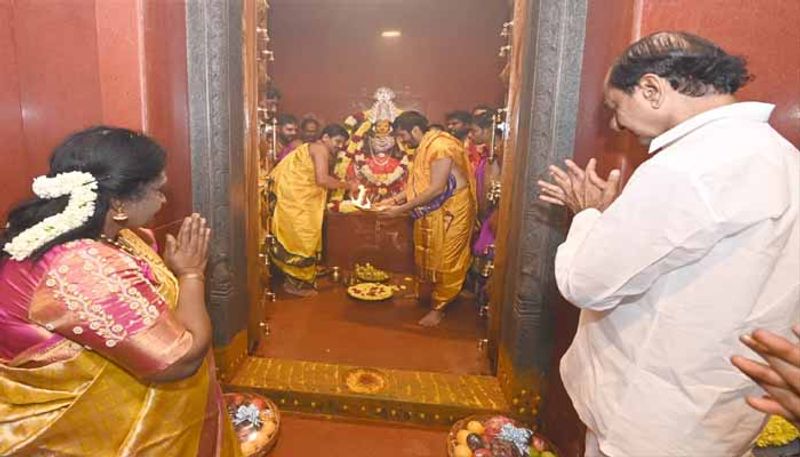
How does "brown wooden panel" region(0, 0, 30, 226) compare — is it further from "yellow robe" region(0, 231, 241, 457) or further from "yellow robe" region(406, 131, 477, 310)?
"yellow robe" region(406, 131, 477, 310)

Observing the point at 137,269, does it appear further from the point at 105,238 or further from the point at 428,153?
the point at 428,153

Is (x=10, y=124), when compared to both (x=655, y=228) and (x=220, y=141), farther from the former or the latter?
(x=655, y=228)

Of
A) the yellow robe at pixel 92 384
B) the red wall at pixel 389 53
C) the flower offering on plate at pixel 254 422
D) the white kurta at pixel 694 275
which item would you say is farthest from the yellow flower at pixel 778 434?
the red wall at pixel 389 53

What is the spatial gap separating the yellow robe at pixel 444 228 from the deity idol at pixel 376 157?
1276 millimetres

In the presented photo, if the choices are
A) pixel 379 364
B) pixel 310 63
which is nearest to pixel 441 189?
pixel 379 364

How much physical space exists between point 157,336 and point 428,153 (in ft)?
9.03

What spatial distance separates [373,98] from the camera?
559cm

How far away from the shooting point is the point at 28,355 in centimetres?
114

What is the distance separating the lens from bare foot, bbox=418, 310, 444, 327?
3664 millimetres

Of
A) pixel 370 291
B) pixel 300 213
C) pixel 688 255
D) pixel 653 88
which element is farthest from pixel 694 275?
pixel 300 213

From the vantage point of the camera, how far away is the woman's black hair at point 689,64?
1025 mm

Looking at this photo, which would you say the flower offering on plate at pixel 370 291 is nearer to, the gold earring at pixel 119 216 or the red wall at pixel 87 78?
the red wall at pixel 87 78

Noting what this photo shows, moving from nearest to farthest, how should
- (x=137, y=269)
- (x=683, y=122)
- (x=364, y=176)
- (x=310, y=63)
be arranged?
(x=683, y=122)
(x=137, y=269)
(x=364, y=176)
(x=310, y=63)

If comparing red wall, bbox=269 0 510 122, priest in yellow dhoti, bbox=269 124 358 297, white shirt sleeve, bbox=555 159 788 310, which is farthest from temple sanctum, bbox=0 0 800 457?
red wall, bbox=269 0 510 122
